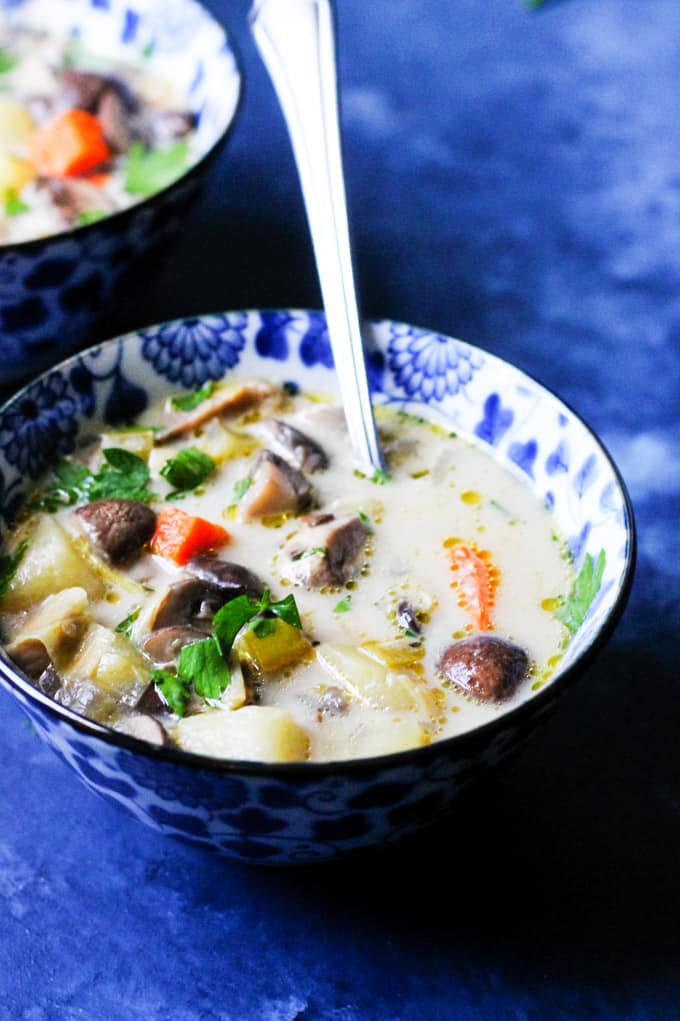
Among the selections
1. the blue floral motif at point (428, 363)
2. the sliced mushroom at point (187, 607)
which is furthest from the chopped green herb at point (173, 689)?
the blue floral motif at point (428, 363)

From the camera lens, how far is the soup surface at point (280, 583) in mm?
2025

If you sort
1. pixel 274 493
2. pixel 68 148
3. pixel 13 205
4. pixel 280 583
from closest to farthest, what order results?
pixel 280 583 → pixel 274 493 → pixel 13 205 → pixel 68 148

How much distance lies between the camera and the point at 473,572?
227 cm

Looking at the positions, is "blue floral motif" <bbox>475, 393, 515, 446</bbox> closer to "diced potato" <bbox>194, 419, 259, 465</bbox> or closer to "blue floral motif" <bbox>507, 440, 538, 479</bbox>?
"blue floral motif" <bbox>507, 440, 538, 479</bbox>

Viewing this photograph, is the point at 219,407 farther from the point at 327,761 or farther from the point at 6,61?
the point at 6,61

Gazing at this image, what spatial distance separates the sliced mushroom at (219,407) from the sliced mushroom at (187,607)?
479mm

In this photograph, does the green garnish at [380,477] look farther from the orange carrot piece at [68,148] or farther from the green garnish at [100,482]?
the orange carrot piece at [68,148]

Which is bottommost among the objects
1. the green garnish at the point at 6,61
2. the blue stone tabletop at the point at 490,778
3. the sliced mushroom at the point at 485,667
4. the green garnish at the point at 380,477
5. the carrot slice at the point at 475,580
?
the blue stone tabletop at the point at 490,778

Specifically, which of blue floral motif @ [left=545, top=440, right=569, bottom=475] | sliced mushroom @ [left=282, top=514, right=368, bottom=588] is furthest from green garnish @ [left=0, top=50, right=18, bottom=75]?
blue floral motif @ [left=545, top=440, right=569, bottom=475]

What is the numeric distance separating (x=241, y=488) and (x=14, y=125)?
1454mm

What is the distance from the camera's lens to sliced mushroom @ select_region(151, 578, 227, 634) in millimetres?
2137

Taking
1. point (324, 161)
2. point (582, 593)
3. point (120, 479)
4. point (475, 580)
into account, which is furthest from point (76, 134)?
point (582, 593)

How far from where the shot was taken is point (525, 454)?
2.47 m

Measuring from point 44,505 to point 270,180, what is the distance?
1644 mm
